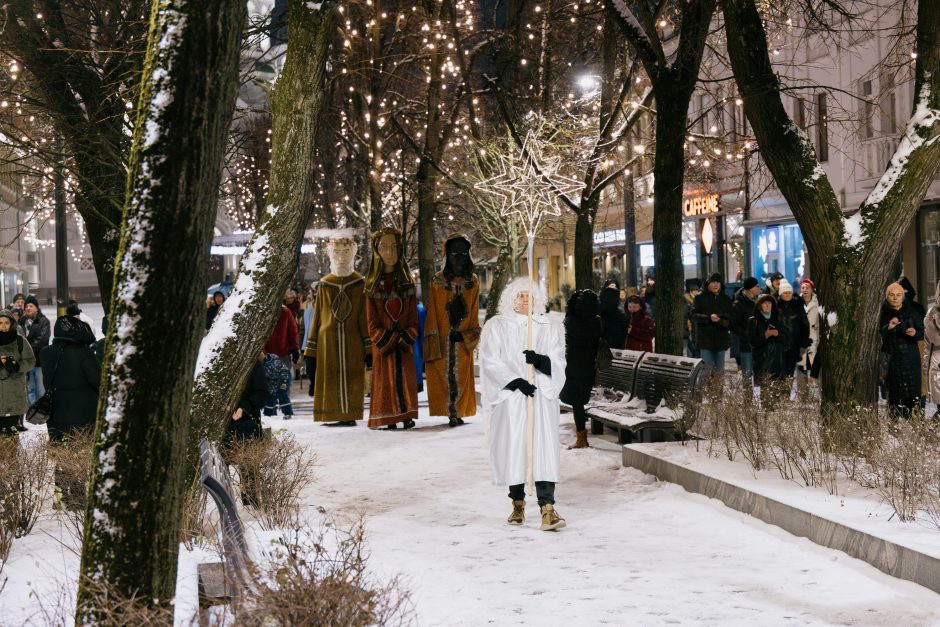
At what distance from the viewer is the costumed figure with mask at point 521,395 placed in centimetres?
871

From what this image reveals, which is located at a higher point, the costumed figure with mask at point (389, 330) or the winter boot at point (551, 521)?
the costumed figure with mask at point (389, 330)

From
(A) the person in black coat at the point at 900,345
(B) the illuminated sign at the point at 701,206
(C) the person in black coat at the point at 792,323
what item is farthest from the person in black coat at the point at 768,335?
(B) the illuminated sign at the point at 701,206

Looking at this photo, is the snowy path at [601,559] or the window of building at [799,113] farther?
the window of building at [799,113]

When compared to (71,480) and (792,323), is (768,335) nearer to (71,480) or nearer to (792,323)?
(792,323)

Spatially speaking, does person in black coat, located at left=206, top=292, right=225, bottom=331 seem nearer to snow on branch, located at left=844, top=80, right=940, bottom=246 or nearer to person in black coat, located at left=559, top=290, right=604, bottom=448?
person in black coat, located at left=559, top=290, right=604, bottom=448

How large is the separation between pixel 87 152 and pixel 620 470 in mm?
7562

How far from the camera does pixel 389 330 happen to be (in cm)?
1493

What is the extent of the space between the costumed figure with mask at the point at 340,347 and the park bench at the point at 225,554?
930 cm

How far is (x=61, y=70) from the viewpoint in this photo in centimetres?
1284

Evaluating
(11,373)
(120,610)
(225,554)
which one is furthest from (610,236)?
(120,610)

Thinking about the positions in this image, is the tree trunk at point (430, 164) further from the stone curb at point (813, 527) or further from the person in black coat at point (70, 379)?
the stone curb at point (813, 527)

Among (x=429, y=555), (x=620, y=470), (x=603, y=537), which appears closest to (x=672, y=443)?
(x=620, y=470)

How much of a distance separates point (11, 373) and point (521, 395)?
8166 mm

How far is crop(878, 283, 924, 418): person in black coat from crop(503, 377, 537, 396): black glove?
20.8 feet
